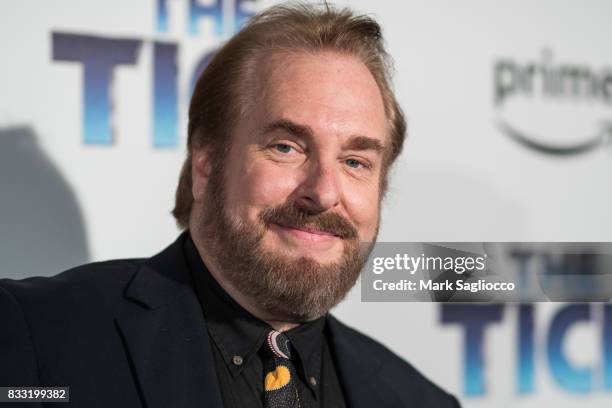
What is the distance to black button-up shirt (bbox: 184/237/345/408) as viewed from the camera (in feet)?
5.26

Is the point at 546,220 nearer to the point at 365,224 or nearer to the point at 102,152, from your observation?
the point at 365,224

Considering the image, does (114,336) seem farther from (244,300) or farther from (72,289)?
(244,300)

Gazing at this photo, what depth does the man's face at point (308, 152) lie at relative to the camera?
1599 mm

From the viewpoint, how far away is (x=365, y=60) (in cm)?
181

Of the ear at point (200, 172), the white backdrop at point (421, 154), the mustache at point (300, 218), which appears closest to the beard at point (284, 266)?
the mustache at point (300, 218)

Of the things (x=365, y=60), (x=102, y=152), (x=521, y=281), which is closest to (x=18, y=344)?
(x=102, y=152)

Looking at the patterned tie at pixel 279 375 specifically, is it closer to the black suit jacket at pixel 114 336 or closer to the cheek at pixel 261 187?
the black suit jacket at pixel 114 336

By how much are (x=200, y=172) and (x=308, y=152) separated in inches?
12.2

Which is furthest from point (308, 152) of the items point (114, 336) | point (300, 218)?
point (114, 336)

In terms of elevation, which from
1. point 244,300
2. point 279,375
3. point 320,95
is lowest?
point 279,375

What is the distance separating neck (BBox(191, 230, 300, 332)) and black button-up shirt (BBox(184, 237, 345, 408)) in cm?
1

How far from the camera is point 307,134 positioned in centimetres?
161

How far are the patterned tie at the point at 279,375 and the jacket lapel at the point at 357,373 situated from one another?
0.17 m

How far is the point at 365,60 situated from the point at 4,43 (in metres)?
0.85
